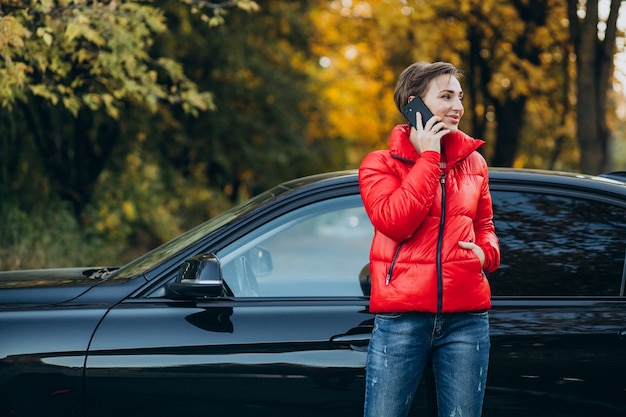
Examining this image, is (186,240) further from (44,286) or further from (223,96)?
(223,96)

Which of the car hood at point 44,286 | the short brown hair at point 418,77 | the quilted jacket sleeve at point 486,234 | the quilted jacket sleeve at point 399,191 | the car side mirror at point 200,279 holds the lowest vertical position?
the car hood at point 44,286

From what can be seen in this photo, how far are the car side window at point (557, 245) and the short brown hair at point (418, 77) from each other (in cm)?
71

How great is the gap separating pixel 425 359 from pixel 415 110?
0.82 metres

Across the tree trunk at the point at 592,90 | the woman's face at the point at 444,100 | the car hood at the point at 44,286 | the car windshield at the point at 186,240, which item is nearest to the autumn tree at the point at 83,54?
the car hood at the point at 44,286

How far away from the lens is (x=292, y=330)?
3230mm

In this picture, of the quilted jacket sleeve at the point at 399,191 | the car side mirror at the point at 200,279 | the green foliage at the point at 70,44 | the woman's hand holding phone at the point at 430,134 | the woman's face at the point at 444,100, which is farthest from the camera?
the green foliage at the point at 70,44

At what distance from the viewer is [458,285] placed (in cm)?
275


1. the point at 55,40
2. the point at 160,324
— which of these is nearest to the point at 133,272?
the point at 160,324

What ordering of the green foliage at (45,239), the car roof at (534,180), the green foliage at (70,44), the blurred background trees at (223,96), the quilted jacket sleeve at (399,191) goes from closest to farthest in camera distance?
the quilted jacket sleeve at (399,191) → the car roof at (534,180) → the green foliage at (70,44) → the blurred background trees at (223,96) → the green foliage at (45,239)

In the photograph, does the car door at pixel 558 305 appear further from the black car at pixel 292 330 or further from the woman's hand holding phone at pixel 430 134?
the woman's hand holding phone at pixel 430 134

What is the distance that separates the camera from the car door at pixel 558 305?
313 centimetres

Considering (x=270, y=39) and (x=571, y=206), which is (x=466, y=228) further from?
(x=270, y=39)

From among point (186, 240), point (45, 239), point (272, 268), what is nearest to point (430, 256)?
point (186, 240)

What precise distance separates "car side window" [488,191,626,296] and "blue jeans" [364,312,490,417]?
51cm
